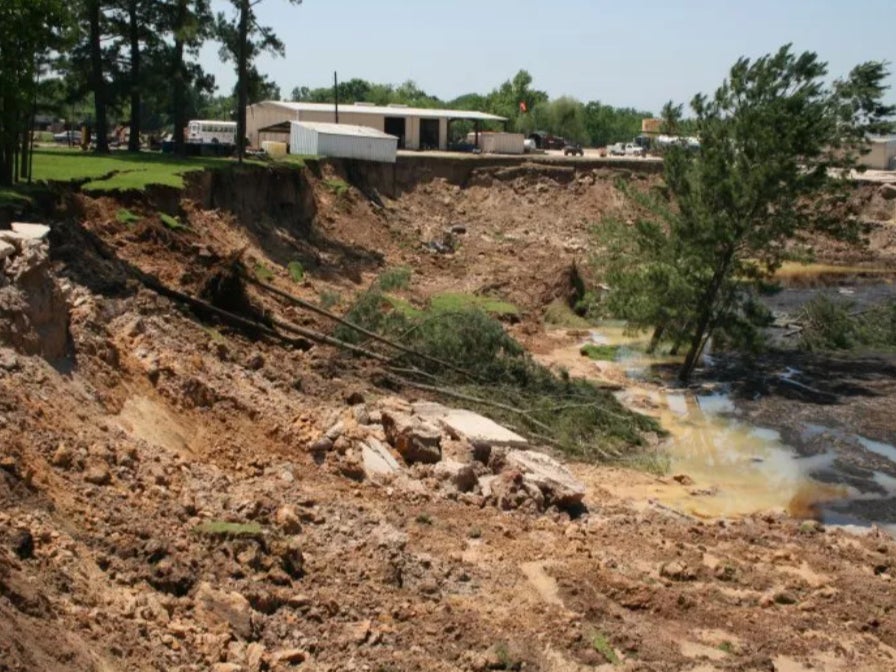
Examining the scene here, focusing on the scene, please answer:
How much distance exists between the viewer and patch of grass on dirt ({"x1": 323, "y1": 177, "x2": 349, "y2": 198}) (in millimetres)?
47688

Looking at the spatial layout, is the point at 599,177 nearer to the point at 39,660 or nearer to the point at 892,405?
the point at 892,405

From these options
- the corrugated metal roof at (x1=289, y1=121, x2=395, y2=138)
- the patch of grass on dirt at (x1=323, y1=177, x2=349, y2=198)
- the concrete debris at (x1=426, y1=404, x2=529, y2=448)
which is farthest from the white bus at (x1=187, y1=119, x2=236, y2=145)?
the concrete debris at (x1=426, y1=404, x2=529, y2=448)

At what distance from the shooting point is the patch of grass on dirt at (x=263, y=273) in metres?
30.6

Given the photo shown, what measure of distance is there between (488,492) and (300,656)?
6765 mm

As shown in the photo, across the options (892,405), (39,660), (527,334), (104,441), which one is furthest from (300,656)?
(527,334)

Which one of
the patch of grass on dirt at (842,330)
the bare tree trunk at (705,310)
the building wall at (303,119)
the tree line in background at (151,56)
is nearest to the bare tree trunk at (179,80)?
the tree line in background at (151,56)

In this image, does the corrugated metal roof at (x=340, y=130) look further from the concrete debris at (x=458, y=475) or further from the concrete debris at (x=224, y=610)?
the concrete debris at (x=224, y=610)

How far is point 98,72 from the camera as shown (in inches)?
1641

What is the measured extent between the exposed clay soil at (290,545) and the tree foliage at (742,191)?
1103 centimetres

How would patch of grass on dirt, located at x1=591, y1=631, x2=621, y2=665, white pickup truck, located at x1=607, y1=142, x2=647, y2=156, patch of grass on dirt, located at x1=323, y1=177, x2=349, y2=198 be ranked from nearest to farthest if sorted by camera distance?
1. patch of grass on dirt, located at x1=591, y1=631, x2=621, y2=665
2. patch of grass on dirt, located at x1=323, y1=177, x2=349, y2=198
3. white pickup truck, located at x1=607, y1=142, x2=647, y2=156

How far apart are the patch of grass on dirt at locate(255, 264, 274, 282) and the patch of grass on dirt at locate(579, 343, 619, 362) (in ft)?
29.6

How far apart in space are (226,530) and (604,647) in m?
4.45

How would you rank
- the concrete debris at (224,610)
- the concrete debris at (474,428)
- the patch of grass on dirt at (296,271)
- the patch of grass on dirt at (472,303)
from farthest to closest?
the patch of grass on dirt at (472,303)
the patch of grass on dirt at (296,271)
the concrete debris at (474,428)
the concrete debris at (224,610)

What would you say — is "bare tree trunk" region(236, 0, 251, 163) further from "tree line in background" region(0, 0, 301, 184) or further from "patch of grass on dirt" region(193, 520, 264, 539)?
"patch of grass on dirt" region(193, 520, 264, 539)
